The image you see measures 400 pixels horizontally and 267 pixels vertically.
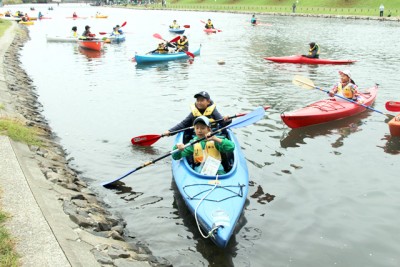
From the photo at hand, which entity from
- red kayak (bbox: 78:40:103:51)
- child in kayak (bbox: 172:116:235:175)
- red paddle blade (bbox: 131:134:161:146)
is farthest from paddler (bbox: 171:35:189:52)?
child in kayak (bbox: 172:116:235:175)

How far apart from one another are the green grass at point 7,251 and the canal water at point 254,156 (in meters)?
2.17

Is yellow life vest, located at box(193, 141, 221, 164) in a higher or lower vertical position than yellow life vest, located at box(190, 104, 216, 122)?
lower

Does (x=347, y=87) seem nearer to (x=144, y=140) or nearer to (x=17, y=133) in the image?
(x=144, y=140)

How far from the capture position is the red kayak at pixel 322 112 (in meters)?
11.1

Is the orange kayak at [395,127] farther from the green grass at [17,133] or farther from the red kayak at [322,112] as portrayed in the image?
the green grass at [17,133]

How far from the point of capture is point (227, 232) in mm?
5574

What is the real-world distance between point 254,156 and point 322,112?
3018mm

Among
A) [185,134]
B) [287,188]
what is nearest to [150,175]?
[185,134]

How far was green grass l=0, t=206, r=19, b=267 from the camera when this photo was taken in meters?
4.25

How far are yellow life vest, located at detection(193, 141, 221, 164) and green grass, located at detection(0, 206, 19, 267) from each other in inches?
136

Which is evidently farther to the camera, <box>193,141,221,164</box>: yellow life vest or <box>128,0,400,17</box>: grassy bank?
<box>128,0,400,17</box>: grassy bank

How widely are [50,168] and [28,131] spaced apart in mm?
2141

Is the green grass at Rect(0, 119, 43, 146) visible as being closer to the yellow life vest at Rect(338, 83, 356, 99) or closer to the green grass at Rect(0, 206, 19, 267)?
the green grass at Rect(0, 206, 19, 267)

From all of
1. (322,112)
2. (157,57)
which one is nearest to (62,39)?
(157,57)
